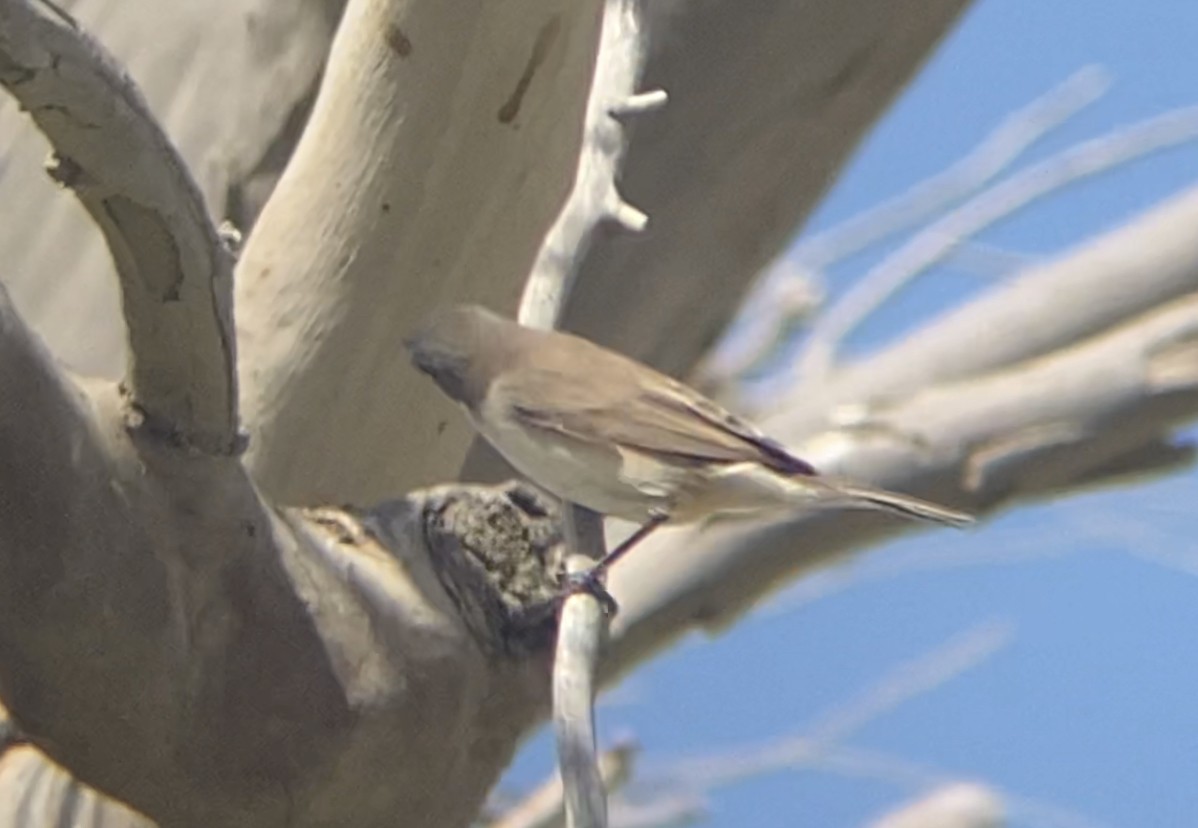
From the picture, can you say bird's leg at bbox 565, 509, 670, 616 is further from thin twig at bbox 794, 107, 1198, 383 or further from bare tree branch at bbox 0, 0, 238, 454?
thin twig at bbox 794, 107, 1198, 383

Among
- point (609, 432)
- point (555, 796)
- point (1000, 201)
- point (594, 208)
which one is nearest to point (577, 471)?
point (609, 432)

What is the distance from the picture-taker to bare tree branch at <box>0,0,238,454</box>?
1.62 ft

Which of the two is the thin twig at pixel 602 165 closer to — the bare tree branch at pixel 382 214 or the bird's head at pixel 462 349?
the bird's head at pixel 462 349

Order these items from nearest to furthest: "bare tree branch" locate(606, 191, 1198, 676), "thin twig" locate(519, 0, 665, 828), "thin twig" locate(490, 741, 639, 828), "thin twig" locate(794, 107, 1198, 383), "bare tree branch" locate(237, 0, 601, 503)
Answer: "thin twig" locate(519, 0, 665, 828), "bare tree branch" locate(237, 0, 601, 503), "bare tree branch" locate(606, 191, 1198, 676), "thin twig" locate(490, 741, 639, 828), "thin twig" locate(794, 107, 1198, 383)

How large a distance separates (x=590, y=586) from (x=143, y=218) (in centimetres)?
25

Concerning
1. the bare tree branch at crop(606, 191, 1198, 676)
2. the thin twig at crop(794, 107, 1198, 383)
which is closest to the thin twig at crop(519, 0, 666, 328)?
the bare tree branch at crop(606, 191, 1198, 676)

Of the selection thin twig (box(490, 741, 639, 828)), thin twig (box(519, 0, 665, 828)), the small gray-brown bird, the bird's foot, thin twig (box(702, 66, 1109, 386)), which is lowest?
thin twig (box(490, 741, 639, 828))

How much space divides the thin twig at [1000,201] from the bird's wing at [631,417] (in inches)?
27.8

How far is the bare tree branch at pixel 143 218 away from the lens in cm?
49

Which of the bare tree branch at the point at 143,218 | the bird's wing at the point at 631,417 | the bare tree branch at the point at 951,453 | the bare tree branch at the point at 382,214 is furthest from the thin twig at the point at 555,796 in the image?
the bare tree branch at the point at 143,218

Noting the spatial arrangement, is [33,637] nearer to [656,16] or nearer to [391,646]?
[391,646]

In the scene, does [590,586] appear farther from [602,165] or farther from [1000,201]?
[1000,201]

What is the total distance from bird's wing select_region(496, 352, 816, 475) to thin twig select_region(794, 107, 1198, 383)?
2.32ft

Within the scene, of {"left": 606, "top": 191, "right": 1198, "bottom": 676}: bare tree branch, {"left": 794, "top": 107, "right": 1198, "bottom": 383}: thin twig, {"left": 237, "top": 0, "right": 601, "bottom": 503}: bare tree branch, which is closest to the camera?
{"left": 237, "top": 0, "right": 601, "bottom": 503}: bare tree branch
